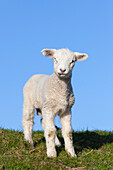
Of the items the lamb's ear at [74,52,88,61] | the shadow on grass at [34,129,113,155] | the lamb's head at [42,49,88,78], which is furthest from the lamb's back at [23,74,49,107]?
the shadow on grass at [34,129,113,155]

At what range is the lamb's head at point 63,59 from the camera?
7.31 meters

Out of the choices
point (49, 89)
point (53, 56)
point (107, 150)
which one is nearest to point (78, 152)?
point (107, 150)

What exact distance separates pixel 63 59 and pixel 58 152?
2849 mm

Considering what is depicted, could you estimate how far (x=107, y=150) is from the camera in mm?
9391

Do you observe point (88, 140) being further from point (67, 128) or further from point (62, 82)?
point (62, 82)

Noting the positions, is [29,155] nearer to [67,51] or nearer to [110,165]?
[110,165]

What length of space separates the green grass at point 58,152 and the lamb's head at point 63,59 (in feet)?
7.25

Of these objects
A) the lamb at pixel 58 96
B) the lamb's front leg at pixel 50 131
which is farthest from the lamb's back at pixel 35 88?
the lamb's front leg at pixel 50 131

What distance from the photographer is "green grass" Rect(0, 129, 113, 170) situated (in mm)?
7422

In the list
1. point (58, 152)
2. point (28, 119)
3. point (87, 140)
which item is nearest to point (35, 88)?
point (28, 119)

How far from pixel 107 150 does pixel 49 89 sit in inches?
114

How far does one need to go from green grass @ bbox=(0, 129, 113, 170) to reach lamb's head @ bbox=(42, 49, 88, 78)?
221 cm

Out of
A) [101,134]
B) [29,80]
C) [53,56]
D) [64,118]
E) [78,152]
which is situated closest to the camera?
[53,56]

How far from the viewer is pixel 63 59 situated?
7.47 metres
